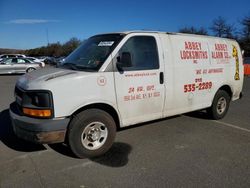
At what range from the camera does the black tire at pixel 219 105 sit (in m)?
5.95

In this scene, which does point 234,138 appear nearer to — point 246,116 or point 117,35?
point 246,116

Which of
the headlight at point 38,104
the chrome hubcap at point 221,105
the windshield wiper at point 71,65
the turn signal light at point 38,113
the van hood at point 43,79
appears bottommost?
the chrome hubcap at point 221,105

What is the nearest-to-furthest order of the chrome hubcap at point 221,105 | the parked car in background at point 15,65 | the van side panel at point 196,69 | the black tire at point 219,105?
the van side panel at point 196,69
the black tire at point 219,105
the chrome hubcap at point 221,105
the parked car in background at point 15,65

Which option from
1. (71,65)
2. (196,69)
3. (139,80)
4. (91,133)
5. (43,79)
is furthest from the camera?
(196,69)

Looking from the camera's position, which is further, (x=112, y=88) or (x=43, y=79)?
(x=112, y=88)

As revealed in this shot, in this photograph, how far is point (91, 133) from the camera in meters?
4.06

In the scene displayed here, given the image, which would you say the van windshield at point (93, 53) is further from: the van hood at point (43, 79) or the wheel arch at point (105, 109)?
the wheel arch at point (105, 109)

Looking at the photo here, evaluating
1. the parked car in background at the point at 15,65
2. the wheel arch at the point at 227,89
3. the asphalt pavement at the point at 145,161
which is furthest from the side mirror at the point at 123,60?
the parked car in background at the point at 15,65

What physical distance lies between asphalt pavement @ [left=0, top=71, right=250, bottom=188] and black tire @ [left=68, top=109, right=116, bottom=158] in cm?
16

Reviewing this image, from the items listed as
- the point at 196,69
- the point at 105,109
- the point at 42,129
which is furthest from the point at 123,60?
the point at 196,69

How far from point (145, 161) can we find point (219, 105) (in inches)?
121

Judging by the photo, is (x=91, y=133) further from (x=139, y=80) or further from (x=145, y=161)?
(x=139, y=80)

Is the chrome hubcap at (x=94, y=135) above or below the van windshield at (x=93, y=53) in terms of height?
below

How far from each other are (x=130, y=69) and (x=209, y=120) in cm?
298
